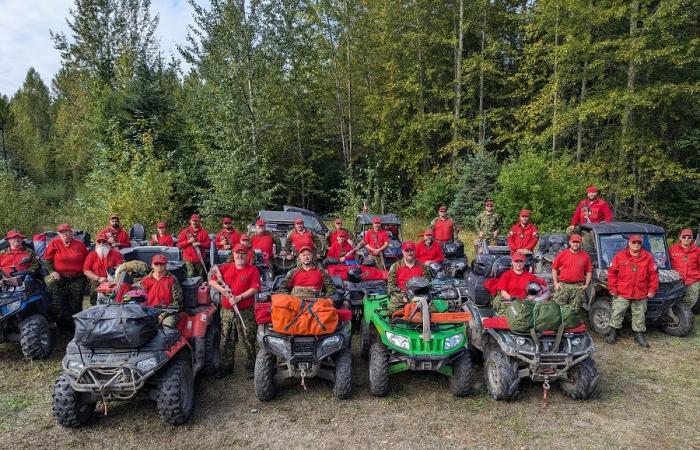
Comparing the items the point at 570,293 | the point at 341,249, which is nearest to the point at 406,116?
the point at 341,249

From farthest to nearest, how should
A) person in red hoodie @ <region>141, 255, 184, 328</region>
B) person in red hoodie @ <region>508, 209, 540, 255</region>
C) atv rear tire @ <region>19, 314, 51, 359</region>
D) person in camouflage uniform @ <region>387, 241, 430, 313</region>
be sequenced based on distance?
person in red hoodie @ <region>508, 209, 540, 255</region>
atv rear tire @ <region>19, 314, 51, 359</region>
person in camouflage uniform @ <region>387, 241, 430, 313</region>
person in red hoodie @ <region>141, 255, 184, 328</region>

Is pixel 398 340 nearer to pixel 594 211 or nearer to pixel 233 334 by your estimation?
pixel 233 334

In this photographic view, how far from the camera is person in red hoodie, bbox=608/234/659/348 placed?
7879mm

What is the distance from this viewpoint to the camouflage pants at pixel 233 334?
21.9 feet

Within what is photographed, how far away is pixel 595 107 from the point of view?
15.5m

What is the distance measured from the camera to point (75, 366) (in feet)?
16.0

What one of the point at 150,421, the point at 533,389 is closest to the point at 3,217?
the point at 150,421

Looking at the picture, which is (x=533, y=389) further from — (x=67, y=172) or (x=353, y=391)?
(x=67, y=172)

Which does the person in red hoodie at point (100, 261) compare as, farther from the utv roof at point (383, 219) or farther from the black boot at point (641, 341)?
the black boot at point (641, 341)

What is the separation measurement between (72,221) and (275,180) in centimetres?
807

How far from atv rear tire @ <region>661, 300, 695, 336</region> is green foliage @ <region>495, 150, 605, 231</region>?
7092mm

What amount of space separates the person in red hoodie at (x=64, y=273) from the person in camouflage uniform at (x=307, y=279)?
3.90 metres

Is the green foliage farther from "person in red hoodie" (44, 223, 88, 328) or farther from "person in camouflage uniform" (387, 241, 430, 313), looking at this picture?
"person in red hoodie" (44, 223, 88, 328)

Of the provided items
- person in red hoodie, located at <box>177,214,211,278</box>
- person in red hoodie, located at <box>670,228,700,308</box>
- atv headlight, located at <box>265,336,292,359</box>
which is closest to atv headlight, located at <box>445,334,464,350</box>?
atv headlight, located at <box>265,336,292,359</box>
